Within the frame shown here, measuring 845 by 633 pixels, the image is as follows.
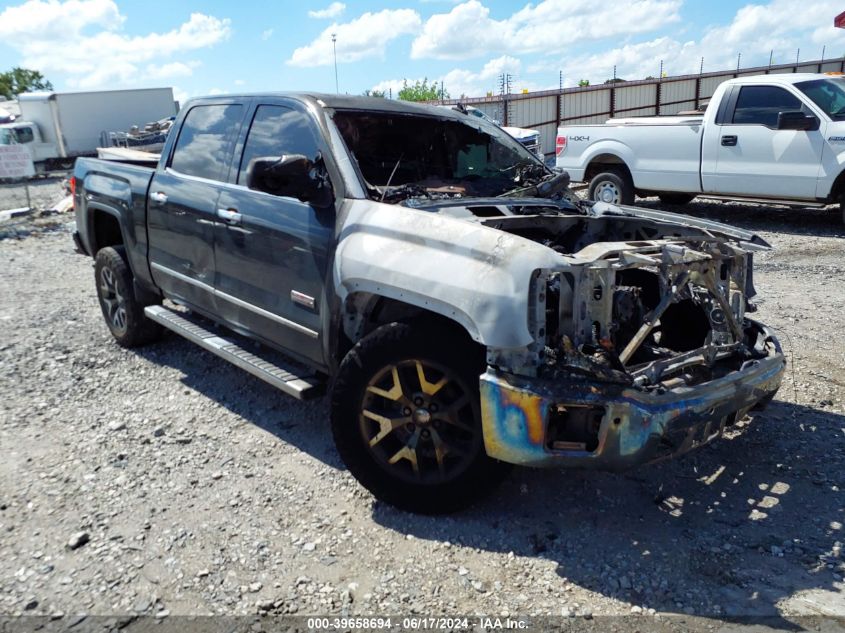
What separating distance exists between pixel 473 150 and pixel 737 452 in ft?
7.83

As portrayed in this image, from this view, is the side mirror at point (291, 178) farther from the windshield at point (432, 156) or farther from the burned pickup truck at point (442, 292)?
the windshield at point (432, 156)

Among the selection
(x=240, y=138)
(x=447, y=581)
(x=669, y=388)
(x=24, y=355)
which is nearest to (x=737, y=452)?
(x=669, y=388)

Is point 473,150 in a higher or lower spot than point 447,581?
higher

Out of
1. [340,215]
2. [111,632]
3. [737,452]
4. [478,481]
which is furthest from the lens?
[737,452]

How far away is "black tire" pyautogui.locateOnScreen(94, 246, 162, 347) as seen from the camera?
552cm

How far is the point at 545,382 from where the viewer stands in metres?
2.82

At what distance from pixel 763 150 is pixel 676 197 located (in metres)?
1.98

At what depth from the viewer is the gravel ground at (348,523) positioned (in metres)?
2.78

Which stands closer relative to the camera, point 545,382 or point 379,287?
point 545,382

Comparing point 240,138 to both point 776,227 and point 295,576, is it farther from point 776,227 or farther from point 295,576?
point 776,227

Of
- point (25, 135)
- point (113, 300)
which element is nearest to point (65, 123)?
point (25, 135)

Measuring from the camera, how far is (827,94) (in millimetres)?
9062

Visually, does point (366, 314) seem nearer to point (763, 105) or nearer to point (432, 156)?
point (432, 156)

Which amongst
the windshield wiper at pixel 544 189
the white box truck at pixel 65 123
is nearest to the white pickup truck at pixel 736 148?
the windshield wiper at pixel 544 189
